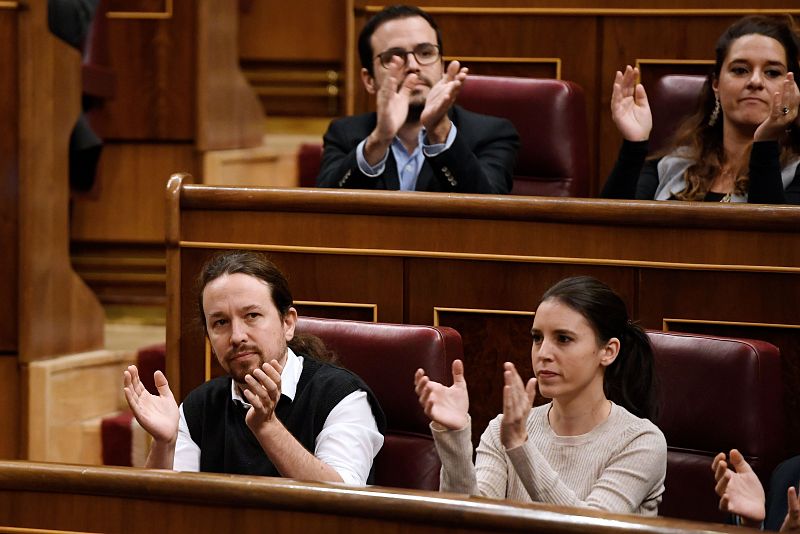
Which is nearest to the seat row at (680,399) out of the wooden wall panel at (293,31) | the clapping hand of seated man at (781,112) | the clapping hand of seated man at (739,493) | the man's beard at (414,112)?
the clapping hand of seated man at (739,493)

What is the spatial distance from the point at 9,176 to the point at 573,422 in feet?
2.21

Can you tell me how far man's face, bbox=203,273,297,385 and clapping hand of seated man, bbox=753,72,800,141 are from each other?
39 centimetres

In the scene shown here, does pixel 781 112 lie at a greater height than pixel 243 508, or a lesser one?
greater

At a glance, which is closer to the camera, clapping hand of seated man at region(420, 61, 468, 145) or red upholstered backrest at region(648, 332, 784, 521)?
red upholstered backrest at region(648, 332, 784, 521)

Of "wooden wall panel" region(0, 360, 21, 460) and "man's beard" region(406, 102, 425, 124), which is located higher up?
"man's beard" region(406, 102, 425, 124)

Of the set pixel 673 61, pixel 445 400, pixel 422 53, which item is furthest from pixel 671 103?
pixel 445 400

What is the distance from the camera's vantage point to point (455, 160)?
108 cm

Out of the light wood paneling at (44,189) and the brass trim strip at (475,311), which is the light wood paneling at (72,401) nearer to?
the light wood paneling at (44,189)

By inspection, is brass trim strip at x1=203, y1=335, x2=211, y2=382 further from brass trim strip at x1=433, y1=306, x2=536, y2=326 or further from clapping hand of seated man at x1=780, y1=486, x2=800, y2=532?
clapping hand of seated man at x1=780, y1=486, x2=800, y2=532

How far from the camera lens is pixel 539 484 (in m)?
0.74

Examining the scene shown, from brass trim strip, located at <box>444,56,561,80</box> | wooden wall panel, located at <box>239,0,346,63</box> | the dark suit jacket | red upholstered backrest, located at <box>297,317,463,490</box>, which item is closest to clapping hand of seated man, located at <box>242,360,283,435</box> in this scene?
red upholstered backrest, located at <box>297,317,463,490</box>

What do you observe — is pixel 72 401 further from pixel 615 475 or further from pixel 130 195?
pixel 615 475

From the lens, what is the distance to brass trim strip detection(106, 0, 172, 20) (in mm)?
1601

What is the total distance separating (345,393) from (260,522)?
226 millimetres
